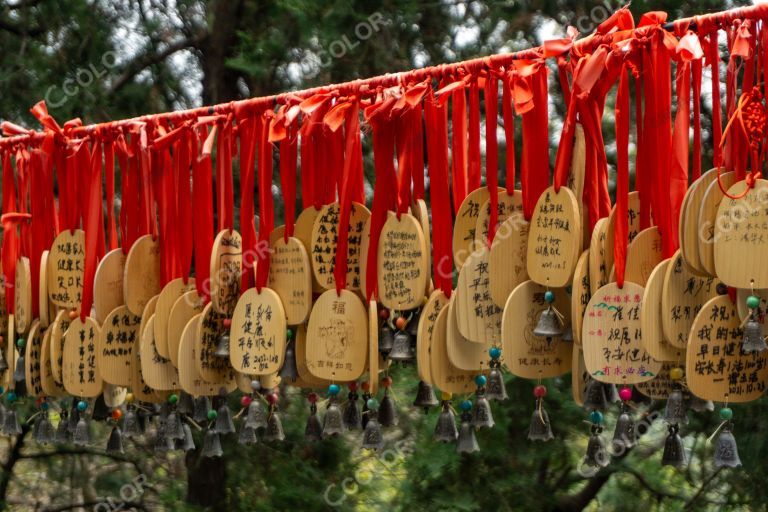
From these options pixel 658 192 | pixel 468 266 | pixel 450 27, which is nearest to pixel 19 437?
pixel 450 27

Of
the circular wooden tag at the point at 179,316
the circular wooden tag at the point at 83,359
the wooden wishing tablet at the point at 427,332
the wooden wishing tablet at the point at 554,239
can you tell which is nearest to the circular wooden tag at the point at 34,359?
the circular wooden tag at the point at 83,359

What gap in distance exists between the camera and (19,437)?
3.96 metres

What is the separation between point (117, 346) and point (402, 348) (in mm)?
743

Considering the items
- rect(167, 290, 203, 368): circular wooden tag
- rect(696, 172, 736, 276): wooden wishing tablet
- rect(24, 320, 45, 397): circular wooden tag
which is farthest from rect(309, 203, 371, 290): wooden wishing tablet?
rect(24, 320, 45, 397): circular wooden tag

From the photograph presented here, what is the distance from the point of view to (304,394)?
345 cm

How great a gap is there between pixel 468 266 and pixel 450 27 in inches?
66.3

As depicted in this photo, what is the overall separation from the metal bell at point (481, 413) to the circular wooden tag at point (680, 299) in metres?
0.47

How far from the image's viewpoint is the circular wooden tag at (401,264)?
187 cm

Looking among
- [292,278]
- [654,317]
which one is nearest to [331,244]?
[292,278]

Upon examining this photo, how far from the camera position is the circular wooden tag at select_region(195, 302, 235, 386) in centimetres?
218

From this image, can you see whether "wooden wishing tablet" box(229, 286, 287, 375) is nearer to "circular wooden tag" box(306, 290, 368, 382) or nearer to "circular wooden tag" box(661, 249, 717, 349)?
"circular wooden tag" box(306, 290, 368, 382)

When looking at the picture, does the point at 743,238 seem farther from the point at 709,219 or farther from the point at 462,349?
the point at 462,349

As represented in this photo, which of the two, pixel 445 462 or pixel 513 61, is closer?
pixel 513 61

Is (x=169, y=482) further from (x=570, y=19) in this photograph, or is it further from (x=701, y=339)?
(x=701, y=339)
